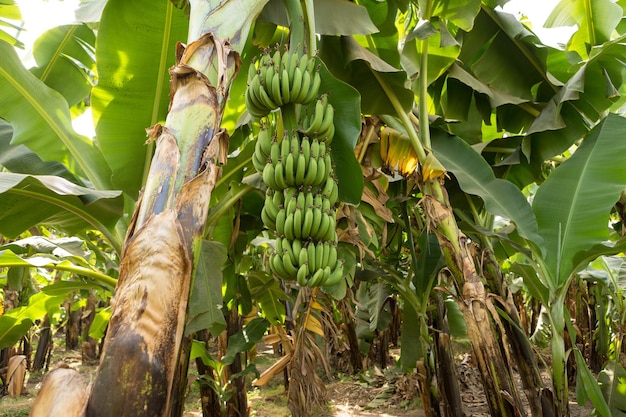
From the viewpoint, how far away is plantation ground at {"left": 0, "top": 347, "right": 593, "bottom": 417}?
4941 millimetres

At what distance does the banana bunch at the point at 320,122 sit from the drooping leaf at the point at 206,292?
2.93 feet

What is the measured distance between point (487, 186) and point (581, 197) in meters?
0.51

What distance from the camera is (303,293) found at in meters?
2.26

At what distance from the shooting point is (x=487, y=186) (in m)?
2.12

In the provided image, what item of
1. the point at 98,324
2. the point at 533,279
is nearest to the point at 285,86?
the point at 533,279

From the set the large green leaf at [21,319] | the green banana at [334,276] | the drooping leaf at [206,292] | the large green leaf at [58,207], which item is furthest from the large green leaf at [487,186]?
the large green leaf at [21,319]

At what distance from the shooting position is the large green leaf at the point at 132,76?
1.81 meters

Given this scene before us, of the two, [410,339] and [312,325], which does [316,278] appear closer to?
[312,325]

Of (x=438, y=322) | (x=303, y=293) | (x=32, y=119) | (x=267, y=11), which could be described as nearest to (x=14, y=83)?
(x=32, y=119)

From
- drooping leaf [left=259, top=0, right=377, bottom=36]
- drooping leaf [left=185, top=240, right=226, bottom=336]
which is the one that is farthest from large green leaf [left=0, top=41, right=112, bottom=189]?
drooping leaf [left=259, top=0, right=377, bottom=36]

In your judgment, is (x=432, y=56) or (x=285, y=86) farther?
(x=432, y=56)

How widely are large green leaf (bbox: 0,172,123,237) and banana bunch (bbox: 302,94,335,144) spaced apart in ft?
2.64

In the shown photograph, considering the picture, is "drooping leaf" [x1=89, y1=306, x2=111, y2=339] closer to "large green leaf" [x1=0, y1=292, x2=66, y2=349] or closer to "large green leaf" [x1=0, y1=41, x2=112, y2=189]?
"large green leaf" [x1=0, y1=292, x2=66, y2=349]

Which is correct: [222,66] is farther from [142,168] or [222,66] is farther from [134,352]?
[142,168]
